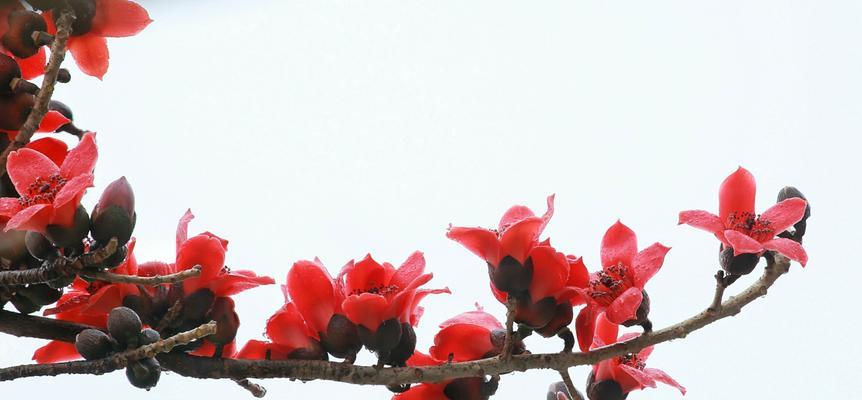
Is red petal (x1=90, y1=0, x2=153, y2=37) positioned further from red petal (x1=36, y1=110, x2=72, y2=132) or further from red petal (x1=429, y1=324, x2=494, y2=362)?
red petal (x1=429, y1=324, x2=494, y2=362)

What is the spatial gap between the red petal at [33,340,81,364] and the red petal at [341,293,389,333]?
24cm

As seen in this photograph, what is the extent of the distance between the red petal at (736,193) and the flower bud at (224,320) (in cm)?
42

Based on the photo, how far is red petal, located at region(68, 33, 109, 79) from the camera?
2.65 ft

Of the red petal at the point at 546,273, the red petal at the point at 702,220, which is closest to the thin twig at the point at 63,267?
the red petal at the point at 546,273

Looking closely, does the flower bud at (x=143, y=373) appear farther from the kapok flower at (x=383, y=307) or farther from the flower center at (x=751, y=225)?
the flower center at (x=751, y=225)

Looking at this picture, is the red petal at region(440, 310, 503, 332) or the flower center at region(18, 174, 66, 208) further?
the red petal at region(440, 310, 503, 332)

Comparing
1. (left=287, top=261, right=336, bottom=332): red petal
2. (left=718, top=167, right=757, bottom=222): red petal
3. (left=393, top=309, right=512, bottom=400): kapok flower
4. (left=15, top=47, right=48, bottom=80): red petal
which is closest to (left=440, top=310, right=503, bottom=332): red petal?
(left=393, top=309, right=512, bottom=400): kapok flower

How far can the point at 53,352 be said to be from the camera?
77 cm

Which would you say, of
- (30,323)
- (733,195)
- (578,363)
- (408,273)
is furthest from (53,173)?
(733,195)

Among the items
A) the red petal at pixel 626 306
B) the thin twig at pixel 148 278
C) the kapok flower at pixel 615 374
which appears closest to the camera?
the thin twig at pixel 148 278

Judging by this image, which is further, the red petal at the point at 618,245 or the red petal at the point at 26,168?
the red petal at the point at 618,245

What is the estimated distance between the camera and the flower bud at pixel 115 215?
65 cm

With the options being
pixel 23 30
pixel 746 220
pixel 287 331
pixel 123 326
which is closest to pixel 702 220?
pixel 746 220

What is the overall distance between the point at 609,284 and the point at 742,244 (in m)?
0.11
